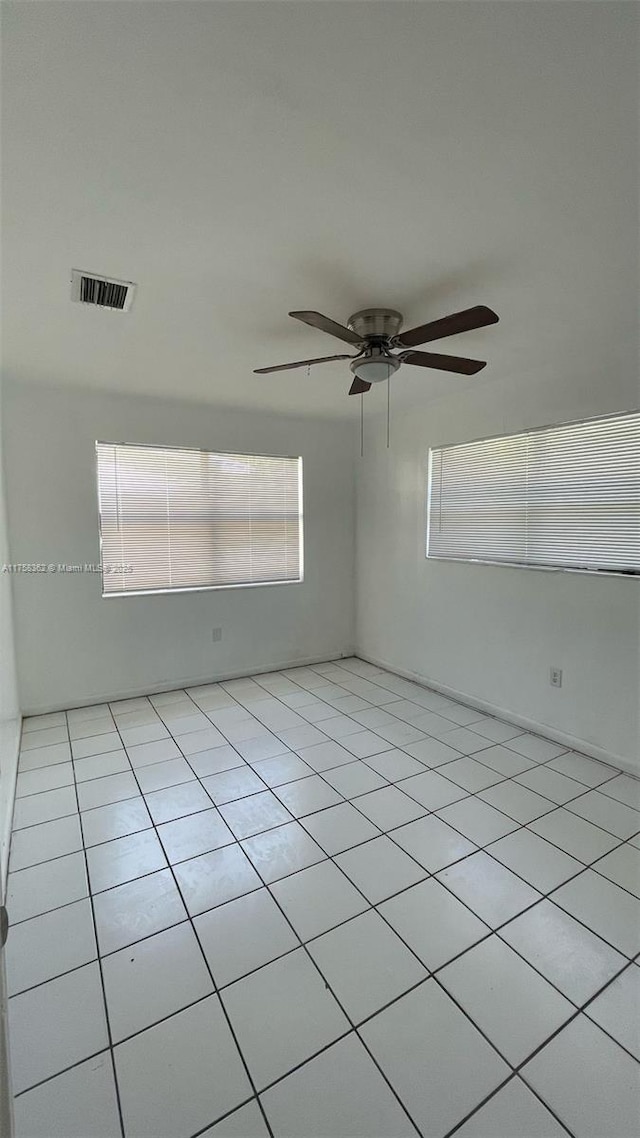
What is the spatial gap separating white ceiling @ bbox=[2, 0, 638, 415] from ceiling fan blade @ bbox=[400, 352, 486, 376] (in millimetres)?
196

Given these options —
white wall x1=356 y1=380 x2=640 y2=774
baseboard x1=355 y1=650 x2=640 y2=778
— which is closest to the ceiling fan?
white wall x1=356 y1=380 x2=640 y2=774

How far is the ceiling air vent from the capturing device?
71.5 inches

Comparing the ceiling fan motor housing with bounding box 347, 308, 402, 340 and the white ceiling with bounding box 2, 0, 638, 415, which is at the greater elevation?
the white ceiling with bounding box 2, 0, 638, 415

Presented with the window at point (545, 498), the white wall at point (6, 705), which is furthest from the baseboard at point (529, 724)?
the white wall at point (6, 705)

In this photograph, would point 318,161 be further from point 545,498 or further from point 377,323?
point 545,498

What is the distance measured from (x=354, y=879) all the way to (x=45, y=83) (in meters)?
2.62

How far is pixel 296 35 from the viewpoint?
0.95 m

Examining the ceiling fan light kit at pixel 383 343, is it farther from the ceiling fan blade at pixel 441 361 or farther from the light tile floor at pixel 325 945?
the light tile floor at pixel 325 945

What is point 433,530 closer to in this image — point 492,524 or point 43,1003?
point 492,524

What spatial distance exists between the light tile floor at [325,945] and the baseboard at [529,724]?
0.09m

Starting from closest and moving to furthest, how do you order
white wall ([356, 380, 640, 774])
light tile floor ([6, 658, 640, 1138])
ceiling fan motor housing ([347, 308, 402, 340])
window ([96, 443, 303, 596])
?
light tile floor ([6, 658, 640, 1138]) < ceiling fan motor housing ([347, 308, 402, 340]) < white wall ([356, 380, 640, 774]) < window ([96, 443, 303, 596])

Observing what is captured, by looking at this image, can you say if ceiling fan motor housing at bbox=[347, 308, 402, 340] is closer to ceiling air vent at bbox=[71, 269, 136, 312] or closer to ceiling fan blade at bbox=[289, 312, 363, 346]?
ceiling fan blade at bbox=[289, 312, 363, 346]

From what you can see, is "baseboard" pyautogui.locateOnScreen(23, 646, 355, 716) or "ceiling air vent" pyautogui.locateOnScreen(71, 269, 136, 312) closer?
"ceiling air vent" pyautogui.locateOnScreen(71, 269, 136, 312)

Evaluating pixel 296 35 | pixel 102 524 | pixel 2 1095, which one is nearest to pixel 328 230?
pixel 296 35
